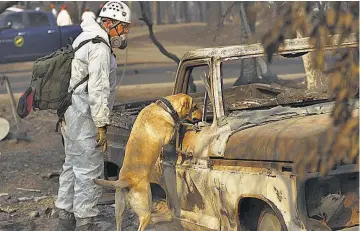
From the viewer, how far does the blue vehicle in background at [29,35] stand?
1026 inches

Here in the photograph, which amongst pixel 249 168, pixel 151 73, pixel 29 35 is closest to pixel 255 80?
pixel 151 73

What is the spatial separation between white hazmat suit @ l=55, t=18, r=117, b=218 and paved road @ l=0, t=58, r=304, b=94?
12.6 m

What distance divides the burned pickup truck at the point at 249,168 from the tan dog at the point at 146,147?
0.47 ft

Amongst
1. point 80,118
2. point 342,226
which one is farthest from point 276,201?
point 80,118

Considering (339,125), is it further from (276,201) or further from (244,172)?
(244,172)

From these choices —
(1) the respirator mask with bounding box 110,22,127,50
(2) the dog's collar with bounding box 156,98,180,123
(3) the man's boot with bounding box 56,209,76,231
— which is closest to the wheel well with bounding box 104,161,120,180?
(3) the man's boot with bounding box 56,209,76,231

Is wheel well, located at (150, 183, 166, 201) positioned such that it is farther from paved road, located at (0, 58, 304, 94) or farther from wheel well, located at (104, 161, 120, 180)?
paved road, located at (0, 58, 304, 94)

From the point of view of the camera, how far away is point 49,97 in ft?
21.3

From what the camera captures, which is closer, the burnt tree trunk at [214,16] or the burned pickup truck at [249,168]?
the burned pickup truck at [249,168]

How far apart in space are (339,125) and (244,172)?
7.68 feet

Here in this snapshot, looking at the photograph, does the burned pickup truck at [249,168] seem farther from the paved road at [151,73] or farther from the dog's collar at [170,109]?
the paved road at [151,73]

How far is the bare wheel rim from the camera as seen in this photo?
15.2 feet

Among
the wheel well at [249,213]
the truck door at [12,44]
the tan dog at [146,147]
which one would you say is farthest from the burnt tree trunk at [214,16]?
the wheel well at [249,213]

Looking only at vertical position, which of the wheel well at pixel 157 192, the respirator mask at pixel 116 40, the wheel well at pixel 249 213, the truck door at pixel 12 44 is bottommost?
the truck door at pixel 12 44
